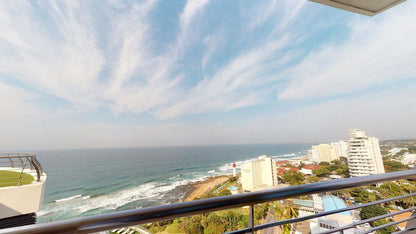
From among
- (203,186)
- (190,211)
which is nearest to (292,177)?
(203,186)

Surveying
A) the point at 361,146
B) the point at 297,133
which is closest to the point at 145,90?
the point at 297,133

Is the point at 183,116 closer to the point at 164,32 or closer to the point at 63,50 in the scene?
the point at 164,32

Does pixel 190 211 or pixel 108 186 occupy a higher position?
pixel 190 211

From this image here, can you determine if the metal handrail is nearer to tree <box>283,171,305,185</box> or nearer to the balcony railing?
the balcony railing

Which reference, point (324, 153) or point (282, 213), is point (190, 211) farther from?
point (324, 153)

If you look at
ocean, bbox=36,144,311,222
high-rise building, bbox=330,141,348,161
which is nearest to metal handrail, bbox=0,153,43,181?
ocean, bbox=36,144,311,222
